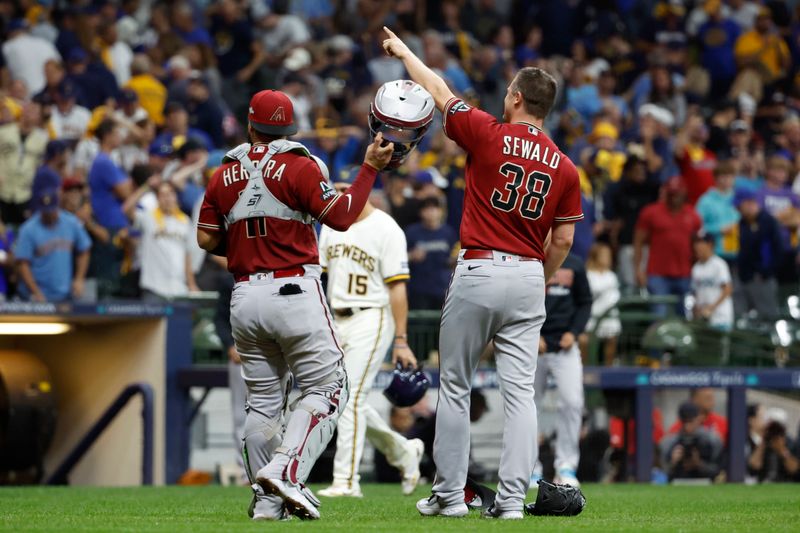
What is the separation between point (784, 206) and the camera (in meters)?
17.8

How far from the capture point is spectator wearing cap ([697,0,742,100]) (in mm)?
23094

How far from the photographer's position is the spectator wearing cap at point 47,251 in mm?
13219

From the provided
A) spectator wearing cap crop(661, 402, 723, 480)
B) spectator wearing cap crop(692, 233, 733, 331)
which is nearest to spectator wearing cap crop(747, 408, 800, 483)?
spectator wearing cap crop(661, 402, 723, 480)

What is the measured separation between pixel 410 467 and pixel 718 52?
14.2m

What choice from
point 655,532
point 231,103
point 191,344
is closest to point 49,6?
point 231,103

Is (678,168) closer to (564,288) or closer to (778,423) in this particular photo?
(778,423)

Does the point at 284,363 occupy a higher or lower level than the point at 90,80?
lower

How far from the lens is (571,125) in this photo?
773 inches

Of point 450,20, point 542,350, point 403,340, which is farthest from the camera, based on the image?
point 450,20

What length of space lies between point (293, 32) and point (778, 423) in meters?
9.19

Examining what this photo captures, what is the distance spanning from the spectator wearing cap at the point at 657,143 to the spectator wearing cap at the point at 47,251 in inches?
306

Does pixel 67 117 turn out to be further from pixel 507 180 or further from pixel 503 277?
pixel 503 277

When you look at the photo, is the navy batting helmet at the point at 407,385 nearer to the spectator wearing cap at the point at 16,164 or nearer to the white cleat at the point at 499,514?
the white cleat at the point at 499,514

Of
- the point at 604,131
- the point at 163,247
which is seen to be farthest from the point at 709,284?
the point at 163,247
